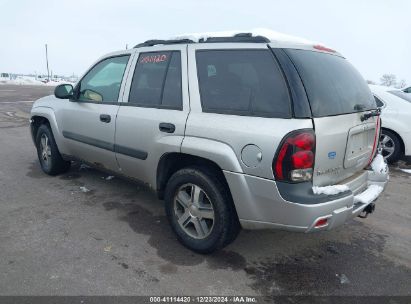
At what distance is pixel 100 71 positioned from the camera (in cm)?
421

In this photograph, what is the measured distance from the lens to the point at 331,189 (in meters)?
2.59

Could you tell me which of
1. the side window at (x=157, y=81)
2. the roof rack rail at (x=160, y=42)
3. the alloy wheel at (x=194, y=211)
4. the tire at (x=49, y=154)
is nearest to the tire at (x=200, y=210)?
the alloy wheel at (x=194, y=211)

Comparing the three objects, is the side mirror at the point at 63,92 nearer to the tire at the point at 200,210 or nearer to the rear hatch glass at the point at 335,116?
the tire at the point at 200,210

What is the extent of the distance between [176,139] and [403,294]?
2.23 metres

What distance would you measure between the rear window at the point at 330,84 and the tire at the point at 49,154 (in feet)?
12.3

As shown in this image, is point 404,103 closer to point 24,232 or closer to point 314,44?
point 314,44

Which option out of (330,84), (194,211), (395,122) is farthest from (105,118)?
(395,122)

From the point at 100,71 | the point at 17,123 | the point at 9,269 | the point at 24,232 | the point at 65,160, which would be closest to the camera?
the point at 9,269

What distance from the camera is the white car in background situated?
5984mm

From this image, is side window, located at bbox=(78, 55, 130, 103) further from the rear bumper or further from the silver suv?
the rear bumper

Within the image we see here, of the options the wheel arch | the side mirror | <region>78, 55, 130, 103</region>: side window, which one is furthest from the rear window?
the side mirror

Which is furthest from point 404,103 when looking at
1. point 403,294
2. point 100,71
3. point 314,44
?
point 100,71

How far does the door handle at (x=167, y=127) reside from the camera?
122 inches

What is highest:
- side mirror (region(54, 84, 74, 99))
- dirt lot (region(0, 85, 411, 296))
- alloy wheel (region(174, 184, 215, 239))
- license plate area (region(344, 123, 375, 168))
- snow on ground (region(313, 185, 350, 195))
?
side mirror (region(54, 84, 74, 99))
